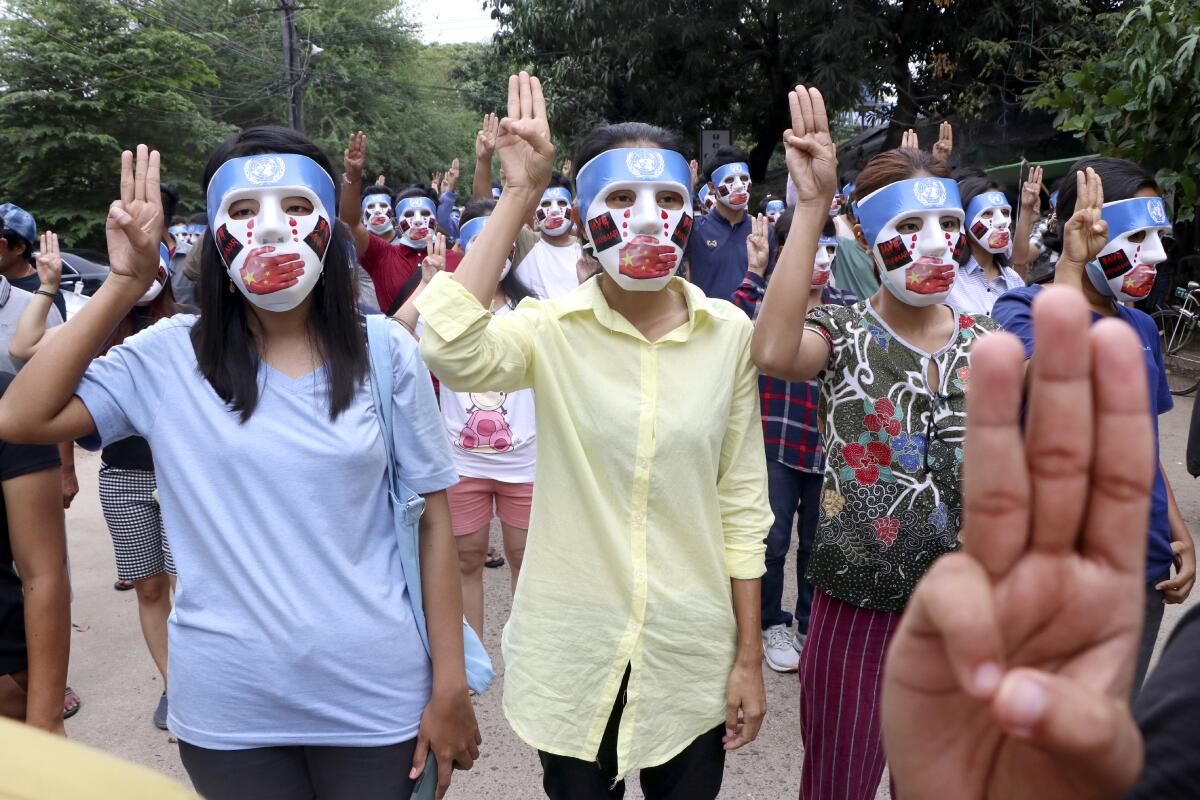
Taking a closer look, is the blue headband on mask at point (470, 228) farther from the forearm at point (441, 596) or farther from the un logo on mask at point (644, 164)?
the forearm at point (441, 596)

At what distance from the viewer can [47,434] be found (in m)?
1.81

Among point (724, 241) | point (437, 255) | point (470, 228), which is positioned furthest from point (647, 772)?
point (724, 241)

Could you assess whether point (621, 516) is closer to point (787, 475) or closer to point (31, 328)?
point (787, 475)

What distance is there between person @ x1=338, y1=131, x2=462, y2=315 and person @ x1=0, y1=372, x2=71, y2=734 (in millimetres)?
2541

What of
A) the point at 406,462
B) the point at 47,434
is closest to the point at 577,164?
the point at 406,462

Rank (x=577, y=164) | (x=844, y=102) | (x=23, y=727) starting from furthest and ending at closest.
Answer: (x=844, y=102) < (x=577, y=164) < (x=23, y=727)

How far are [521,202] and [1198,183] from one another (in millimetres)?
9280

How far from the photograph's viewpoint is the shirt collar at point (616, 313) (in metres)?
2.09

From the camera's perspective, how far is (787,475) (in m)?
3.90

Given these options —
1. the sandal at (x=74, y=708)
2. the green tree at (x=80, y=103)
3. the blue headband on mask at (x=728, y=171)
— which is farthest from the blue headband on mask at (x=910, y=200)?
the green tree at (x=80, y=103)

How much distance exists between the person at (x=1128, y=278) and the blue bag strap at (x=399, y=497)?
159 cm

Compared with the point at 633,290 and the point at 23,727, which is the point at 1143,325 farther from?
the point at 23,727

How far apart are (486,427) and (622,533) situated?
1851 mm

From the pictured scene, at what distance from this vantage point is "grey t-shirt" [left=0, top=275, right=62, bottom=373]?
3.97 metres
